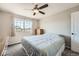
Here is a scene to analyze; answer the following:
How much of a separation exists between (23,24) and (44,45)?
0.61 metres

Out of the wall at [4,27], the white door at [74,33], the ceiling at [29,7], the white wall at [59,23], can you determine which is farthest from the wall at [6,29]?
the white door at [74,33]

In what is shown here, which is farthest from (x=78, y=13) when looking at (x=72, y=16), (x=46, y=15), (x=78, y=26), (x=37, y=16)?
(x=37, y=16)

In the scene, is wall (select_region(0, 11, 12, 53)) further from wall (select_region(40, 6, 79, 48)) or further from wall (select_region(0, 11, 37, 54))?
wall (select_region(40, 6, 79, 48))

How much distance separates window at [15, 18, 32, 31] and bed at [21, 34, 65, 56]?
0.20 metres

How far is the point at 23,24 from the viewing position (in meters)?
1.73

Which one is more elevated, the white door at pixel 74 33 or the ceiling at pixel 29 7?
the ceiling at pixel 29 7

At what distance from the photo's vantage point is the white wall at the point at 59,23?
166 centimetres

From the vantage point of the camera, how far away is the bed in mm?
1514

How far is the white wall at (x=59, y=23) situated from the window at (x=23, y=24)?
26cm

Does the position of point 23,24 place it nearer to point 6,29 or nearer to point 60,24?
point 6,29

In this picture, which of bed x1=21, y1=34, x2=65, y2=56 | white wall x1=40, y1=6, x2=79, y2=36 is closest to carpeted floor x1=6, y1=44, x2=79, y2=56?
bed x1=21, y1=34, x2=65, y2=56

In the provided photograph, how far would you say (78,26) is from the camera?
5.45ft

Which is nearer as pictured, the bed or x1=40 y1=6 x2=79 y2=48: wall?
the bed

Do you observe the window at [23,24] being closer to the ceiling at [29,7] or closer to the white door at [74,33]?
the ceiling at [29,7]
